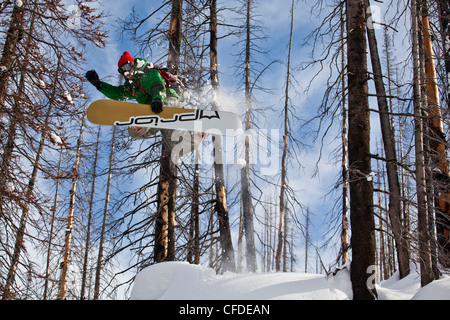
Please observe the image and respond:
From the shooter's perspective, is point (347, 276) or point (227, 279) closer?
point (227, 279)

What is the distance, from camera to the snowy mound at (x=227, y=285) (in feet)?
10.0

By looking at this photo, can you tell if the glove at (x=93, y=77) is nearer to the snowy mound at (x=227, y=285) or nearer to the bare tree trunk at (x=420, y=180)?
the snowy mound at (x=227, y=285)

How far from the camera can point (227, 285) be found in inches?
125

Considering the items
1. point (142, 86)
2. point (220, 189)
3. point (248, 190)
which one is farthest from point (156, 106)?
point (248, 190)

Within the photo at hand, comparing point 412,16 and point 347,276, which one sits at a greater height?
point 412,16

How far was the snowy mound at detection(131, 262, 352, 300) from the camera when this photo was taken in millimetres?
3057

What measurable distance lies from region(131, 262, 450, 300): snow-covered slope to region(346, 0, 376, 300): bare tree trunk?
230 millimetres

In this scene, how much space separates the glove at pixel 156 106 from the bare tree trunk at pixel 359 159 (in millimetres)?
2549

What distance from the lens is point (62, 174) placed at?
5.73 meters
